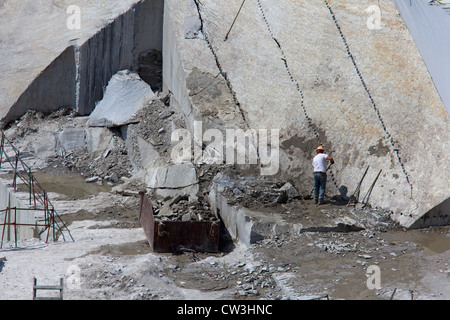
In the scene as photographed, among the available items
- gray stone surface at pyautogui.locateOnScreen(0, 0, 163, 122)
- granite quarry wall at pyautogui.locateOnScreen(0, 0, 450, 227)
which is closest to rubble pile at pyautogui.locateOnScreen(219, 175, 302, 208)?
granite quarry wall at pyautogui.locateOnScreen(0, 0, 450, 227)

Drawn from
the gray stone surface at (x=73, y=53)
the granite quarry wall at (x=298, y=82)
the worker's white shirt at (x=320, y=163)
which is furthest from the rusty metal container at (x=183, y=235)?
the gray stone surface at (x=73, y=53)

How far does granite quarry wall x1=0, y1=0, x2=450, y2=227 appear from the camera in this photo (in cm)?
1123

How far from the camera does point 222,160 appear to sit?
12.8 meters

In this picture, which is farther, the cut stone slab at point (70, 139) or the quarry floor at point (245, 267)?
the cut stone slab at point (70, 139)

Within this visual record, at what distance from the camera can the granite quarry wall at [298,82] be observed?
→ 11234 mm

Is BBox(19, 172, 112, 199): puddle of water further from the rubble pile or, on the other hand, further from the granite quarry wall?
the rubble pile

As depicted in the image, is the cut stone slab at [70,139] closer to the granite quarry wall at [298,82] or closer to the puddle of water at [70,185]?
the granite quarry wall at [298,82]

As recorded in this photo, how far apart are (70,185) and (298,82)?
614 cm

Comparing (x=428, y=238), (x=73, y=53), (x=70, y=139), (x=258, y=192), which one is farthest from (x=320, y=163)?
(x=73, y=53)

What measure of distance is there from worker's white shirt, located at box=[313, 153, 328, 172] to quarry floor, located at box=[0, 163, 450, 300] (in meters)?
0.71

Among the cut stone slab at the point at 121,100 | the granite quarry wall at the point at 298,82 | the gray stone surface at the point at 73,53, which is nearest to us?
the granite quarry wall at the point at 298,82

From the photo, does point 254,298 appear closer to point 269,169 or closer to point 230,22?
point 269,169

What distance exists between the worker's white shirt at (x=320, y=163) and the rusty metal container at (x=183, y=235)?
234 centimetres

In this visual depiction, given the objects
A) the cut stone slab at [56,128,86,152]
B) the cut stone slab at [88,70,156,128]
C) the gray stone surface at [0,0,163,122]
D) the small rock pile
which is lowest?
the small rock pile
